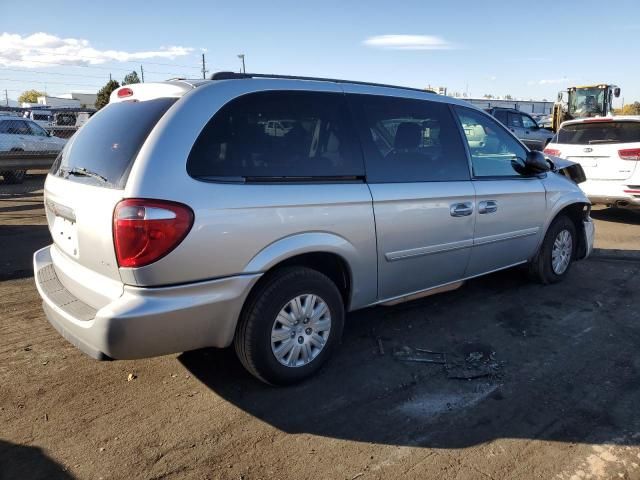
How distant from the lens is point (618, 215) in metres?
9.71

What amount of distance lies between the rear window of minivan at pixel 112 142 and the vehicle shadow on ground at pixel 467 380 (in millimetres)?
1485

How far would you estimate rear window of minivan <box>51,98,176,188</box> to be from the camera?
2828mm

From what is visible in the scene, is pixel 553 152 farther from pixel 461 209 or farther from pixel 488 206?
pixel 461 209

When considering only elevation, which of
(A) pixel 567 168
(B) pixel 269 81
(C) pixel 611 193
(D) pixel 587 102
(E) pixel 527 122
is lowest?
(C) pixel 611 193

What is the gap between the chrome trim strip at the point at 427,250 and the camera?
3703 mm

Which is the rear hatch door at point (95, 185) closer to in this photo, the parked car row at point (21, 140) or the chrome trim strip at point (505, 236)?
the chrome trim strip at point (505, 236)

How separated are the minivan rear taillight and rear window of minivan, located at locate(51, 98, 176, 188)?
186 mm

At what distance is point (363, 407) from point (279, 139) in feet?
5.61

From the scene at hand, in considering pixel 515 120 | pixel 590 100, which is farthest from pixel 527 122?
pixel 590 100

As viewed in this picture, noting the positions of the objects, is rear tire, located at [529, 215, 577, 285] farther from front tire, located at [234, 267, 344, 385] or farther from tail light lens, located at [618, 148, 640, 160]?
tail light lens, located at [618, 148, 640, 160]

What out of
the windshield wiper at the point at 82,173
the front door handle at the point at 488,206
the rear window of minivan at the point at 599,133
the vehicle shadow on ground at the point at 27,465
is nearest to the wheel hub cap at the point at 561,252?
the front door handle at the point at 488,206

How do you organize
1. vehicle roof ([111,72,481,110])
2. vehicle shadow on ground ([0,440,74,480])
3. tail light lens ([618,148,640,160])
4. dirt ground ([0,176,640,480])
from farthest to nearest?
tail light lens ([618,148,640,160])
vehicle roof ([111,72,481,110])
dirt ground ([0,176,640,480])
vehicle shadow on ground ([0,440,74,480])

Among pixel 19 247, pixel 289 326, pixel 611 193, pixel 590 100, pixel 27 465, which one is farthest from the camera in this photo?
pixel 590 100

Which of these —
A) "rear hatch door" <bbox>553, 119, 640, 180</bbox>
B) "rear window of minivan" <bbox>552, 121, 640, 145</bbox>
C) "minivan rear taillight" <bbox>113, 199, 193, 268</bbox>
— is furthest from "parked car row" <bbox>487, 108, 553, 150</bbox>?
"minivan rear taillight" <bbox>113, 199, 193, 268</bbox>
